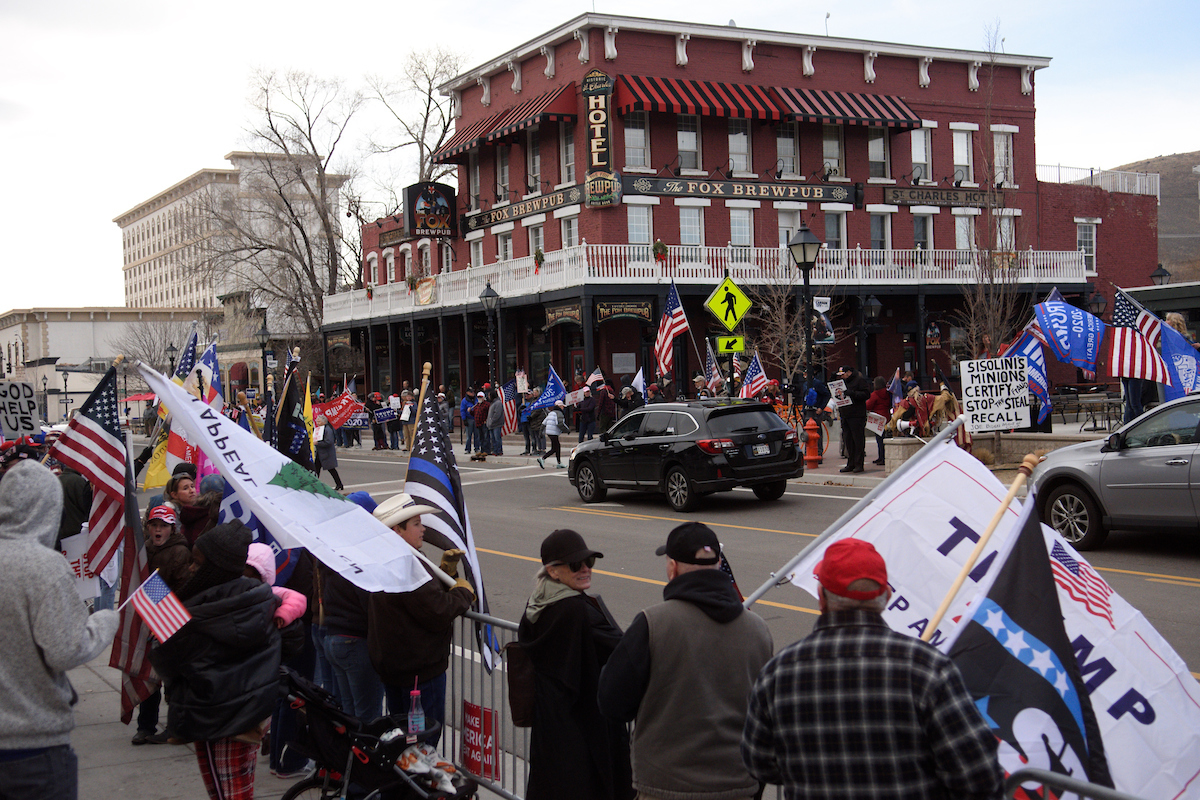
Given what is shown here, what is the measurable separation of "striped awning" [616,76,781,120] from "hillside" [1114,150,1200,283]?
45.0 m

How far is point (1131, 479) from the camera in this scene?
10.1 metres

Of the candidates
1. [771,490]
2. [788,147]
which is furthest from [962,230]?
[771,490]

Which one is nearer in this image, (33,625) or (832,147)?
(33,625)

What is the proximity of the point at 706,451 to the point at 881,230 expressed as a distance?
81.8 ft

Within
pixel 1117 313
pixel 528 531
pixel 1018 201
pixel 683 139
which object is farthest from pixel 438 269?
pixel 1117 313

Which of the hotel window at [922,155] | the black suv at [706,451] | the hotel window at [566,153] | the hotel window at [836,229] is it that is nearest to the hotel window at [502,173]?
the hotel window at [566,153]

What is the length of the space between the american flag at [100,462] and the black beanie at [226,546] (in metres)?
2.71

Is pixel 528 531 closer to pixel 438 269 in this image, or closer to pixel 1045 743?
pixel 1045 743

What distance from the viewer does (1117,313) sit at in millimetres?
13898

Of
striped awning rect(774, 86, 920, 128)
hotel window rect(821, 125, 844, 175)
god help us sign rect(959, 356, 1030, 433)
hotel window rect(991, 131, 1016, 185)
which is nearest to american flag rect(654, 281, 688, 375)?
god help us sign rect(959, 356, 1030, 433)

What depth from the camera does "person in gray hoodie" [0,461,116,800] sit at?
3.26 m

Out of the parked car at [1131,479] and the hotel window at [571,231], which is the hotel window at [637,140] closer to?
the hotel window at [571,231]

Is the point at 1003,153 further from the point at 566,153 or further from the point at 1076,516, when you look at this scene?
the point at 1076,516

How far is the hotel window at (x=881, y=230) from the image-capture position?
36844 mm
